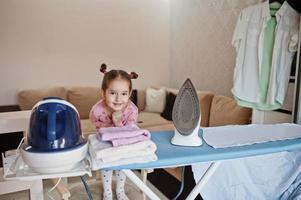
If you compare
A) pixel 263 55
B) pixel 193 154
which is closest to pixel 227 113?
pixel 263 55

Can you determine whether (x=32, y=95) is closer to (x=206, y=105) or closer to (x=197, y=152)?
(x=206, y=105)

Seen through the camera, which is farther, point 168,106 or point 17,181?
point 168,106

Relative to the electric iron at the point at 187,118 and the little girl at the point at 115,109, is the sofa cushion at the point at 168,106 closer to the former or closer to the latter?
the little girl at the point at 115,109

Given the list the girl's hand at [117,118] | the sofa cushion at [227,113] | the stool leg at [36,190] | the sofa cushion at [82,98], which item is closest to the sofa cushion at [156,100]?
the sofa cushion at [82,98]

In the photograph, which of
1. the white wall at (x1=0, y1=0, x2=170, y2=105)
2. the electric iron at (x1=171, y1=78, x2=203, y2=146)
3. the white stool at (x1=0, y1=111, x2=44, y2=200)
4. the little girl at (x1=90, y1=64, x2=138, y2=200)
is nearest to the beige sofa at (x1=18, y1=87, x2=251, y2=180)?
the white wall at (x1=0, y1=0, x2=170, y2=105)

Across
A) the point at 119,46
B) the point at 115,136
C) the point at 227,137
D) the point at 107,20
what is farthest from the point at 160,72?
the point at 115,136

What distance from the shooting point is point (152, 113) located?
362cm

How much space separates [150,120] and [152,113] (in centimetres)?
38

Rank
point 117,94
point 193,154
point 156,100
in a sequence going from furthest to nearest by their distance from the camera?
point 156,100 → point 117,94 → point 193,154

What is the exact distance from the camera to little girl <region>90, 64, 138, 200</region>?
124cm

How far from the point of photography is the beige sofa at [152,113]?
2486mm

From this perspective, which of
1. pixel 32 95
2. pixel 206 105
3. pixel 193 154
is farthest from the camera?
pixel 32 95

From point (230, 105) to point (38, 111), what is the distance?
209cm

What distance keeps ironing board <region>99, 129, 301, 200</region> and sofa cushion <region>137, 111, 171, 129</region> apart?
77.5 inches
